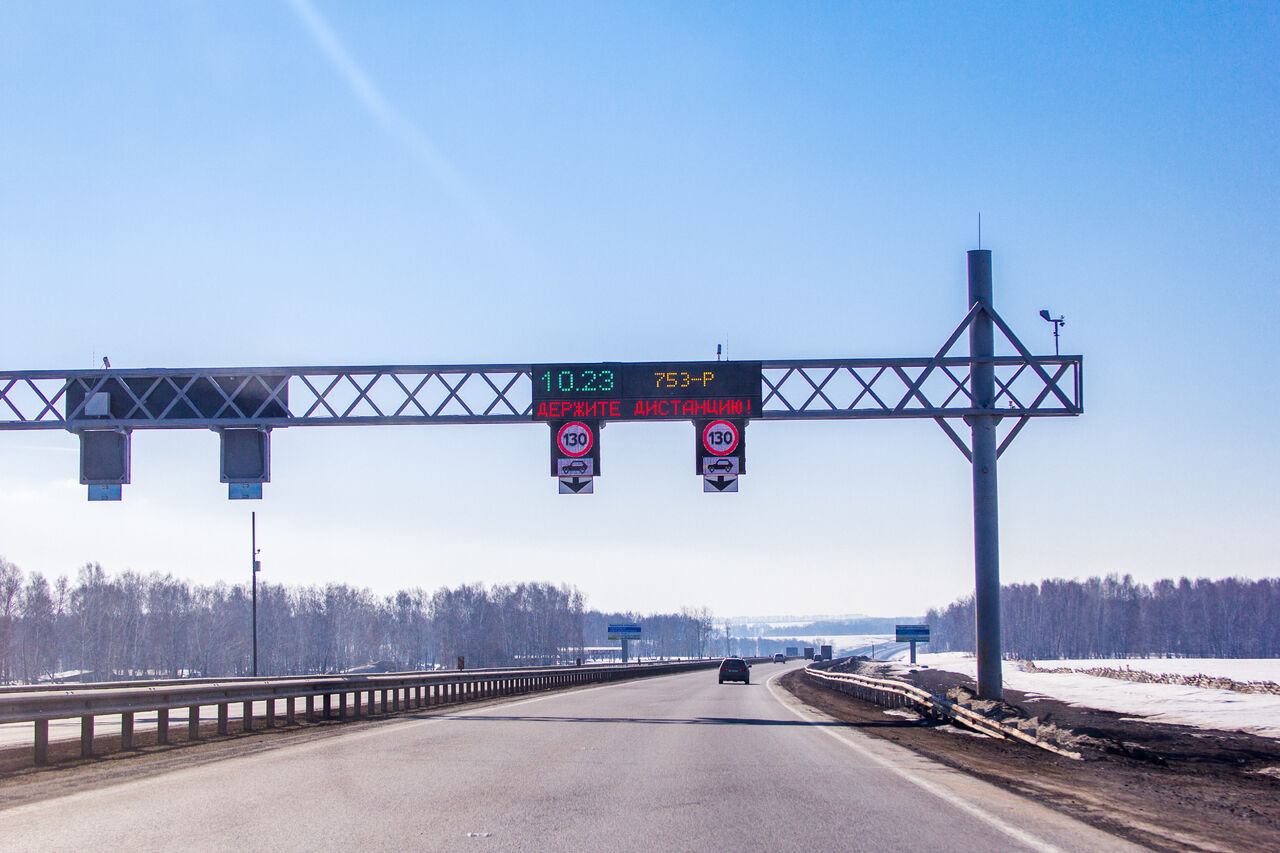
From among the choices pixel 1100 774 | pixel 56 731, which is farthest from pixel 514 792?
pixel 56 731

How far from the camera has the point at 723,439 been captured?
91.6ft

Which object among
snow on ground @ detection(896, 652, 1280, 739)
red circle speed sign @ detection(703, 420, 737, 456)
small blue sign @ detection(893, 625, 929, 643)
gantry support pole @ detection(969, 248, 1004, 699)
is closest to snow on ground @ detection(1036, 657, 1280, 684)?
snow on ground @ detection(896, 652, 1280, 739)

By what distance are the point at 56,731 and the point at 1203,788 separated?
62.5 feet

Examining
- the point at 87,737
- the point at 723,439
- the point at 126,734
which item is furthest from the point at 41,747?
the point at 723,439

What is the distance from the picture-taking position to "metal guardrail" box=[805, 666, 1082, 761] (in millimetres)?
19178

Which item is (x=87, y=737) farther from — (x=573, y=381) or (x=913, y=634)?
(x=913, y=634)

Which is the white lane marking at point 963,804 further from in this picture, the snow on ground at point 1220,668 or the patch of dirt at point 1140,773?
the snow on ground at point 1220,668

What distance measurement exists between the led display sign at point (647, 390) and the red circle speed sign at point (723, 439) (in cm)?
24

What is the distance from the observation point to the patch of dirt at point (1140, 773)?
10.1 metres

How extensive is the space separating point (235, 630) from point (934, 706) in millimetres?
143352

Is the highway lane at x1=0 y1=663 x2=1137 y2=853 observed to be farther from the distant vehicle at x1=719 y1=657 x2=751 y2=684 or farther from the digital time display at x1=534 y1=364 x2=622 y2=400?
the distant vehicle at x1=719 y1=657 x2=751 y2=684

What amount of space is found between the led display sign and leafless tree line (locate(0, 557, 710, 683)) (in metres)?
86.7

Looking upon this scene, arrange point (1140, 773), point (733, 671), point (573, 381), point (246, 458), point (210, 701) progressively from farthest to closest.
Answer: point (733, 671)
point (246, 458)
point (573, 381)
point (210, 701)
point (1140, 773)

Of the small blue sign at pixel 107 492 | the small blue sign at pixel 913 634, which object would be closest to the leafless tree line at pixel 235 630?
the small blue sign at pixel 913 634
